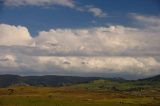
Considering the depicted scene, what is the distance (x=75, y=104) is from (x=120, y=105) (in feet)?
45.8

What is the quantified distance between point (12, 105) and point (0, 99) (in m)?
12.3

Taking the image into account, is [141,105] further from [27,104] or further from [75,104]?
[27,104]

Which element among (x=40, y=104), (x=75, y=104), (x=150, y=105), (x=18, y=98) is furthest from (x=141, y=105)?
(x=18, y=98)

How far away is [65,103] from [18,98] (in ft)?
54.7

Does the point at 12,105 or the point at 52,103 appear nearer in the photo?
the point at 12,105

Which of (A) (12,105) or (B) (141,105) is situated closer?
(A) (12,105)

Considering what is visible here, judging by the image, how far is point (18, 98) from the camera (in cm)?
12450

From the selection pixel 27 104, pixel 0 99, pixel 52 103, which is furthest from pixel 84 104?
pixel 0 99

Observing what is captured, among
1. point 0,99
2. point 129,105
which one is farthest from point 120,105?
point 0,99

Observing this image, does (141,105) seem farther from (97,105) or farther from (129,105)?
(97,105)

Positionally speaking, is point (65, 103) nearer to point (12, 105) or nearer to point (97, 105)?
point (97, 105)

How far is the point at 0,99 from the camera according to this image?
120875 millimetres

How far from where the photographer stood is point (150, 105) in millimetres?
121250

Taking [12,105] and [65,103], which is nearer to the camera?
[12,105]
